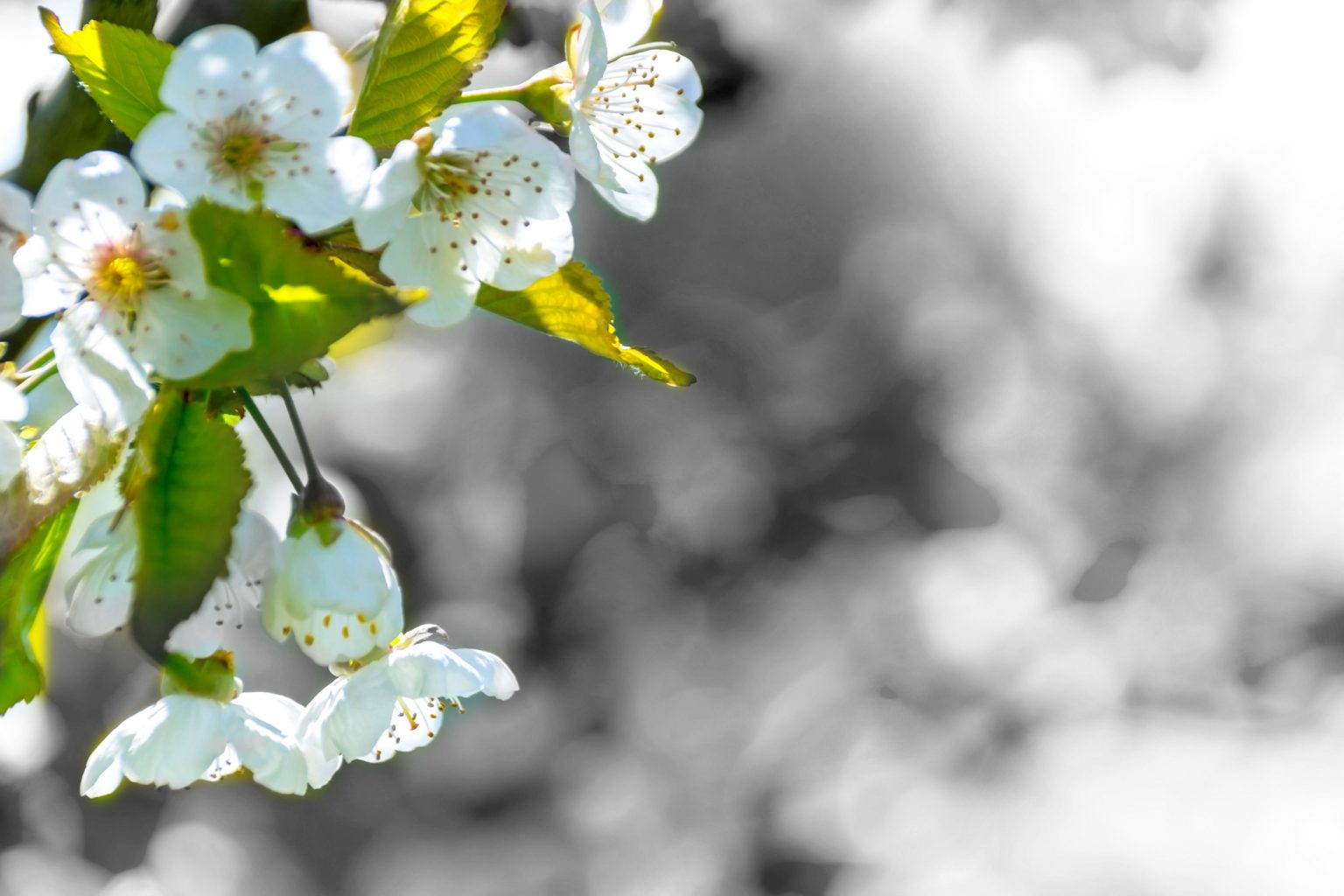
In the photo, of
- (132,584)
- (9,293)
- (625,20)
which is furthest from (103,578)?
(625,20)

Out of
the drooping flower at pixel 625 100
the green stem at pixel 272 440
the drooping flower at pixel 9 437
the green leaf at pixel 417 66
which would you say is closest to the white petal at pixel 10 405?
the drooping flower at pixel 9 437

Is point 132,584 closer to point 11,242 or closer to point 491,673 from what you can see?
point 11,242

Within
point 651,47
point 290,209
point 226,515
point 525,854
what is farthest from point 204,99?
point 525,854

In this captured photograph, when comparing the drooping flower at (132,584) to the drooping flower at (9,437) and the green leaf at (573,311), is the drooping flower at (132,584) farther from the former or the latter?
the green leaf at (573,311)

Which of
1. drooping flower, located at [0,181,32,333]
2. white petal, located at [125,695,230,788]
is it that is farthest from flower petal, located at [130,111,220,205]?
white petal, located at [125,695,230,788]

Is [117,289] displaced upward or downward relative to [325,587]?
upward

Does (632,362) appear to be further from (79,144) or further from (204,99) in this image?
(79,144)
